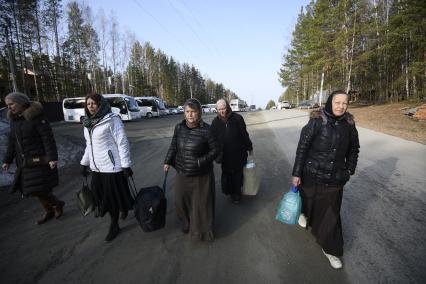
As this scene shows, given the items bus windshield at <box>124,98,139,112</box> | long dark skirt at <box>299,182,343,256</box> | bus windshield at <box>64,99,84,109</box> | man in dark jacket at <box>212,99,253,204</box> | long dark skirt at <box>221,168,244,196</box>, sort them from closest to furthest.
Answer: long dark skirt at <box>299,182,343,256</box>, man in dark jacket at <box>212,99,253,204</box>, long dark skirt at <box>221,168,244,196</box>, bus windshield at <box>64,99,84,109</box>, bus windshield at <box>124,98,139,112</box>

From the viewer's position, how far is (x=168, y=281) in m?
2.61

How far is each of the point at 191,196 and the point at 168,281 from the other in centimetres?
101

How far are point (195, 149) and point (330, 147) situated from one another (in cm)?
151

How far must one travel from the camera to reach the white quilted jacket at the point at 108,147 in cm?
323

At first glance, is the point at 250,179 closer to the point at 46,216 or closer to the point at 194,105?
the point at 194,105

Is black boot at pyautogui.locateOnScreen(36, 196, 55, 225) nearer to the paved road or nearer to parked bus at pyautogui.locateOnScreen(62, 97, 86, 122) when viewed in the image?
the paved road

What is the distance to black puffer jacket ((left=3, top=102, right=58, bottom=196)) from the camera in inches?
141

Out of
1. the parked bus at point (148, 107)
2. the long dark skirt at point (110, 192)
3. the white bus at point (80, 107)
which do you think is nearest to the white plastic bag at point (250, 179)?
the long dark skirt at point (110, 192)

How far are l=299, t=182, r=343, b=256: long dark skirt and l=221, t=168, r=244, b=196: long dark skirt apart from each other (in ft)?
5.20

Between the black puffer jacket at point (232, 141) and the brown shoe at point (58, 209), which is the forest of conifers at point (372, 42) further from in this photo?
the brown shoe at point (58, 209)

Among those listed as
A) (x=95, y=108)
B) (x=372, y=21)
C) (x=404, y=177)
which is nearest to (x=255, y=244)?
(x=95, y=108)

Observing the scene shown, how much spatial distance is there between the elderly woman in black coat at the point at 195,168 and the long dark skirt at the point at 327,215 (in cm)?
121

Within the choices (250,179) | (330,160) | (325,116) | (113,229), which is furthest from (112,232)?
(325,116)

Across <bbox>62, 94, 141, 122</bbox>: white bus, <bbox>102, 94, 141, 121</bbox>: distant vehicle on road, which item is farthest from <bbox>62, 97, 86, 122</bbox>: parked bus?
<bbox>102, 94, 141, 121</bbox>: distant vehicle on road
